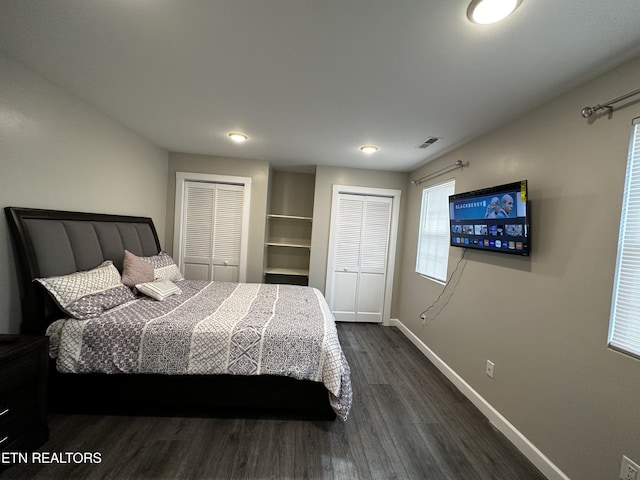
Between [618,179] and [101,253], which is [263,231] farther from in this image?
[618,179]

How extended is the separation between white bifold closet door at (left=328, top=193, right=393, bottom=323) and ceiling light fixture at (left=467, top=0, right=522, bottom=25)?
2.69 metres

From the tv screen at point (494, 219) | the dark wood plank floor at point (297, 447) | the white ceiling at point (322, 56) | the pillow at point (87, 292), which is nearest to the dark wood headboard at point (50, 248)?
the pillow at point (87, 292)

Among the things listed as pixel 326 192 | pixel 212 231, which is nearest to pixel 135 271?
pixel 212 231

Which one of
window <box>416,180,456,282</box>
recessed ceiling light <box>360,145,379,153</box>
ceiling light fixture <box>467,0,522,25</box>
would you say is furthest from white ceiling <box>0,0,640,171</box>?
window <box>416,180,456,282</box>

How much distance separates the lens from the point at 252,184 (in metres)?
3.59

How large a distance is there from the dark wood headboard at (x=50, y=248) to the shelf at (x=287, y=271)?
198 centimetres

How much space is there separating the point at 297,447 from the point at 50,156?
2.80 m

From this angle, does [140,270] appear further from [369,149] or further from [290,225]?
[369,149]

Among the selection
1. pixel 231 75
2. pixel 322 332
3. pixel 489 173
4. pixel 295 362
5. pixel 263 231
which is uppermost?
pixel 231 75

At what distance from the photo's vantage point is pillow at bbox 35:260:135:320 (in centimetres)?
165

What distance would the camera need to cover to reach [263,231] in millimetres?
3629

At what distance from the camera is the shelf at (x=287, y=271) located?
3.87m

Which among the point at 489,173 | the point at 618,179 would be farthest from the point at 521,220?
the point at 489,173

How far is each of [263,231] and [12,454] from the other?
9.11 ft
